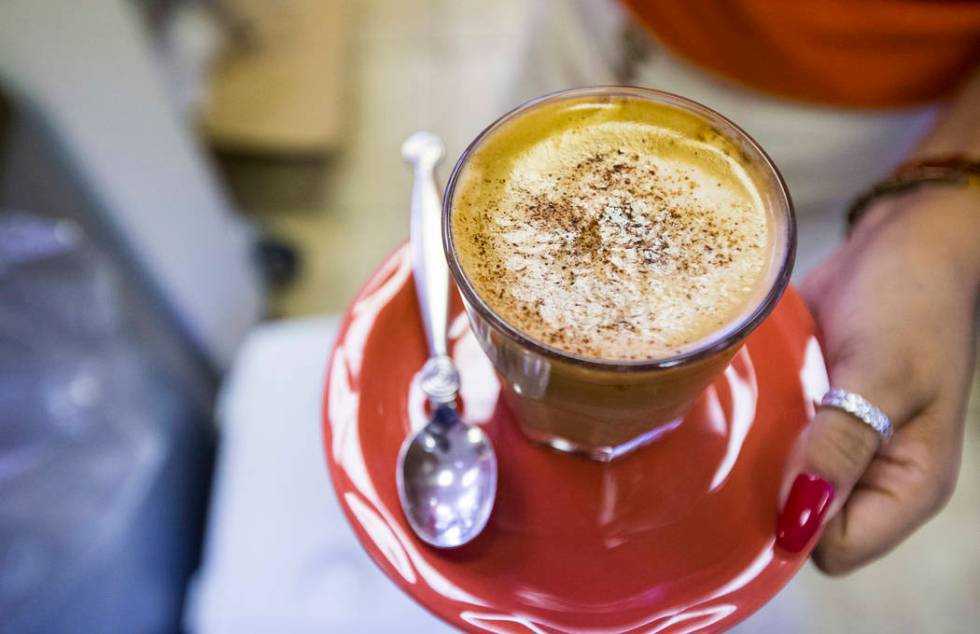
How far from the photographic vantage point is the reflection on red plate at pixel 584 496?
0.54 meters

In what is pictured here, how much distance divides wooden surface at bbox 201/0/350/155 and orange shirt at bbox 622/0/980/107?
40.6 inches

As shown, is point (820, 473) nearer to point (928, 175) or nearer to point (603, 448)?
point (603, 448)

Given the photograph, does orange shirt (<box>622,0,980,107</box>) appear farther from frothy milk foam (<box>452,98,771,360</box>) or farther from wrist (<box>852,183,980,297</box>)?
frothy milk foam (<box>452,98,771,360</box>)

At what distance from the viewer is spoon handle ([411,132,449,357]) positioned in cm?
66

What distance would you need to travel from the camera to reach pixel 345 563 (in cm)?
77

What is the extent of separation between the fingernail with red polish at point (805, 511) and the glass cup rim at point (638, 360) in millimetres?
144

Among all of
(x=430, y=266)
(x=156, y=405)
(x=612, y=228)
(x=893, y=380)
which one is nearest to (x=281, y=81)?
(x=156, y=405)

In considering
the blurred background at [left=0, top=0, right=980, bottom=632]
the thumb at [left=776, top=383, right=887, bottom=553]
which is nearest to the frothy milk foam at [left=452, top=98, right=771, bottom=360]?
the thumb at [left=776, top=383, right=887, bottom=553]

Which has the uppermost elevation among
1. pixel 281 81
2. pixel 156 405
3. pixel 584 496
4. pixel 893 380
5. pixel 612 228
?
pixel 612 228

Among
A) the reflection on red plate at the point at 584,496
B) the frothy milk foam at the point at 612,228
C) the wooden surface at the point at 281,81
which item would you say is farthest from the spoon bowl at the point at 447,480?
the wooden surface at the point at 281,81

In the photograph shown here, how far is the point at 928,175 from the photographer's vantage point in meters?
0.75

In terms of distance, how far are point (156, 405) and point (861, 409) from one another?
0.93 meters

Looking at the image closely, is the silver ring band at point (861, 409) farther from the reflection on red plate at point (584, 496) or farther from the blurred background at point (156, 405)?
the blurred background at point (156, 405)

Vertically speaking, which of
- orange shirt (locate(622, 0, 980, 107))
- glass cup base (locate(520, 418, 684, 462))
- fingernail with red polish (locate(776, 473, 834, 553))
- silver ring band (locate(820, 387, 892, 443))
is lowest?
glass cup base (locate(520, 418, 684, 462))
